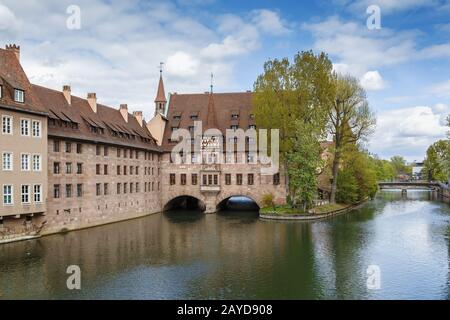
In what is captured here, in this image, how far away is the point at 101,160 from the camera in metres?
47.1

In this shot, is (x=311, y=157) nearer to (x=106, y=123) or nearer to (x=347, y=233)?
(x=347, y=233)

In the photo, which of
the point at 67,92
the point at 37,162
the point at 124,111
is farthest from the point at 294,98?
the point at 37,162

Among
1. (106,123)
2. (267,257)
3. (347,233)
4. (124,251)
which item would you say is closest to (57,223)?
(124,251)

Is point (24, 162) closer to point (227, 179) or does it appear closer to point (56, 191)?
point (56, 191)

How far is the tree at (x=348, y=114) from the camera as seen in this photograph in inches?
2260

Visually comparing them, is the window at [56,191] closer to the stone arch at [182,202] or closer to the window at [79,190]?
the window at [79,190]

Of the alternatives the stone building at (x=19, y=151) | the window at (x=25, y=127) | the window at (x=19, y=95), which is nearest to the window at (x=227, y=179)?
the stone building at (x=19, y=151)

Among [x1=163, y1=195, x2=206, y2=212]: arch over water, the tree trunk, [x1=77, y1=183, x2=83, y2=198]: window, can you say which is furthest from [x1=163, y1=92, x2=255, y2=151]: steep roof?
[x1=77, y1=183, x2=83, y2=198]: window

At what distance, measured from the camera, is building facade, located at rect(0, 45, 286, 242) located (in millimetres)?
34875

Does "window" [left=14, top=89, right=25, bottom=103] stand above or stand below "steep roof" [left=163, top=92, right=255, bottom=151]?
below

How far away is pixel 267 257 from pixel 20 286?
52.0 feet

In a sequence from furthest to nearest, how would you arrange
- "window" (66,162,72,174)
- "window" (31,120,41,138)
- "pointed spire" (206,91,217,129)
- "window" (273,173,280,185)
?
"pointed spire" (206,91,217,129) → "window" (273,173,280,185) → "window" (66,162,72,174) → "window" (31,120,41,138)

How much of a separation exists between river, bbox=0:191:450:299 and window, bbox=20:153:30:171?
608 centimetres

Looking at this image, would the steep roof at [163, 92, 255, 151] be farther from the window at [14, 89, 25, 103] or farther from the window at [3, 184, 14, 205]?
the window at [3, 184, 14, 205]
